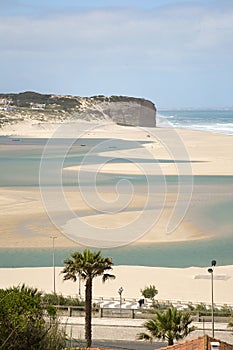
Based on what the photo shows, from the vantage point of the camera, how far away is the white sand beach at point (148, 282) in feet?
81.1

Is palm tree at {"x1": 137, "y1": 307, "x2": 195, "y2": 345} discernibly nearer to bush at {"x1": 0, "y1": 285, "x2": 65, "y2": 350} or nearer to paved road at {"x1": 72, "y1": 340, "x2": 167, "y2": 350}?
paved road at {"x1": 72, "y1": 340, "x2": 167, "y2": 350}

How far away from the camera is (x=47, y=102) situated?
160 m

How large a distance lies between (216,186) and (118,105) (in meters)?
90.5

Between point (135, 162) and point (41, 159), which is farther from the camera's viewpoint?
point (41, 159)

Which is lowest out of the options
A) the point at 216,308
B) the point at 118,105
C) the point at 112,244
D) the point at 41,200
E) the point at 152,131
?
the point at 216,308

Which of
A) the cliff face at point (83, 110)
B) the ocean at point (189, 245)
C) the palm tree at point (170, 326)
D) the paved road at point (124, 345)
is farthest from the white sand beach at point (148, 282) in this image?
the cliff face at point (83, 110)

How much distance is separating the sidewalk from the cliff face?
106448 mm

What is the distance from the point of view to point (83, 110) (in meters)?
139

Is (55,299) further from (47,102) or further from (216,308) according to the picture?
(47,102)

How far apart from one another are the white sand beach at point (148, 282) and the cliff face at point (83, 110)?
99595 mm

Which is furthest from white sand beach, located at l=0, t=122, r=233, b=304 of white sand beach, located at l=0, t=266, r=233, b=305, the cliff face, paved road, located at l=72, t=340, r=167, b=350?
the cliff face

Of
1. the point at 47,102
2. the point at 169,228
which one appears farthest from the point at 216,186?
the point at 47,102

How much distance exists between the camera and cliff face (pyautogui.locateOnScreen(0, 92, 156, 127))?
13400 cm

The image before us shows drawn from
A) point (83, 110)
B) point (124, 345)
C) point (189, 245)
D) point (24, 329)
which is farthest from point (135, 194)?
point (83, 110)
